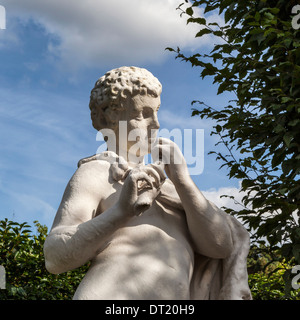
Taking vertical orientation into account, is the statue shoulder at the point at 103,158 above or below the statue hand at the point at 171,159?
above

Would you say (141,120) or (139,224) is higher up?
(141,120)

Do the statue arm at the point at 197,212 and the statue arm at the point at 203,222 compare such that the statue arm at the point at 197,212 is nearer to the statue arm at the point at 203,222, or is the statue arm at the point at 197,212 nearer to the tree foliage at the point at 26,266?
the statue arm at the point at 203,222

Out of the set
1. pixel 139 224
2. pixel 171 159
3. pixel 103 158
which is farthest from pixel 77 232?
pixel 171 159

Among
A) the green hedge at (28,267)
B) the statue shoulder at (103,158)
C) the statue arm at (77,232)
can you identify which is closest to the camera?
the statue arm at (77,232)

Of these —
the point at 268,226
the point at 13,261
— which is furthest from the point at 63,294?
the point at 268,226

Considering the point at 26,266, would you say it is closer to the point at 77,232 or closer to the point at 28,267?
the point at 28,267

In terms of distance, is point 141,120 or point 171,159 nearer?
point 171,159

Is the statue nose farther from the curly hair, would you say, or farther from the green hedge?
the green hedge

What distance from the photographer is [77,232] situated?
8.76ft

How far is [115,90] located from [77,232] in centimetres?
102

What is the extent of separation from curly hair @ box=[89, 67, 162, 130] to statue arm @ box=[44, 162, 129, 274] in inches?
25.0

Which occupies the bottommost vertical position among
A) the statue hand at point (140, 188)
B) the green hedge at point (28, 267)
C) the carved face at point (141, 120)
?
the statue hand at point (140, 188)

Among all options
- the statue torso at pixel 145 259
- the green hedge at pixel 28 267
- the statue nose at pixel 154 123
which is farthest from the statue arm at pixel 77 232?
the green hedge at pixel 28 267

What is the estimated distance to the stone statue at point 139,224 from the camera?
2.69 metres
